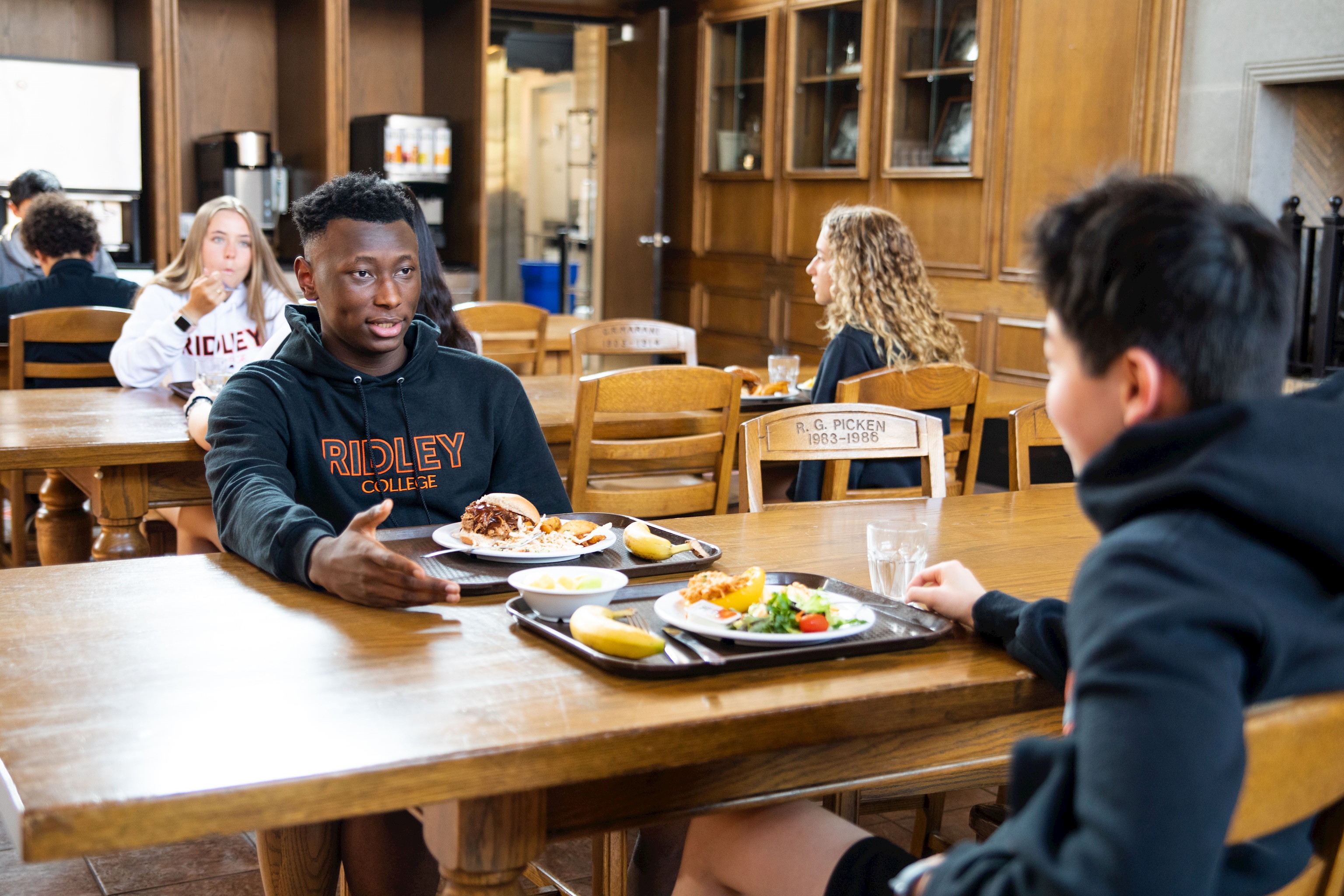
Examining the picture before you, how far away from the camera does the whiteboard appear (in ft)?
19.6

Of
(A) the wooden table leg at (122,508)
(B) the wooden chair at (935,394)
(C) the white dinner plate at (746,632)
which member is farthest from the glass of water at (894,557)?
(A) the wooden table leg at (122,508)

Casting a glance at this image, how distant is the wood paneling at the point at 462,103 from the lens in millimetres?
6668

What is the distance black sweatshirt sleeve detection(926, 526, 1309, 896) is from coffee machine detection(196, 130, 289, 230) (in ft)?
19.3

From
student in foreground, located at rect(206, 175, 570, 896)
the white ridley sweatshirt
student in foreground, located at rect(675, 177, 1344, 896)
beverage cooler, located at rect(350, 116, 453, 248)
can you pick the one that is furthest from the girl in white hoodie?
beverage cooler, located at rect(350, 116, 453, 248)

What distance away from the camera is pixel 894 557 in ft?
4.91

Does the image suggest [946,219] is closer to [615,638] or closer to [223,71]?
[223,71]

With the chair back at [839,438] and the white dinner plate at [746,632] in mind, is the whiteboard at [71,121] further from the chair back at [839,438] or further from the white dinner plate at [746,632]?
the white dinner plate at [746,632]

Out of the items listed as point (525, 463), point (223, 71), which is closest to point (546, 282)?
point (223, 71)

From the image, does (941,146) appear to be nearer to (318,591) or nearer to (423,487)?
(423,487)

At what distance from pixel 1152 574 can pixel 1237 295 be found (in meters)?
0.19

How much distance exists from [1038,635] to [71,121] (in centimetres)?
601

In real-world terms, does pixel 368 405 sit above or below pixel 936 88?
below

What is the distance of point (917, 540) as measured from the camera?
1.49m

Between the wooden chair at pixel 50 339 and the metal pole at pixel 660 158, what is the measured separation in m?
3.86
